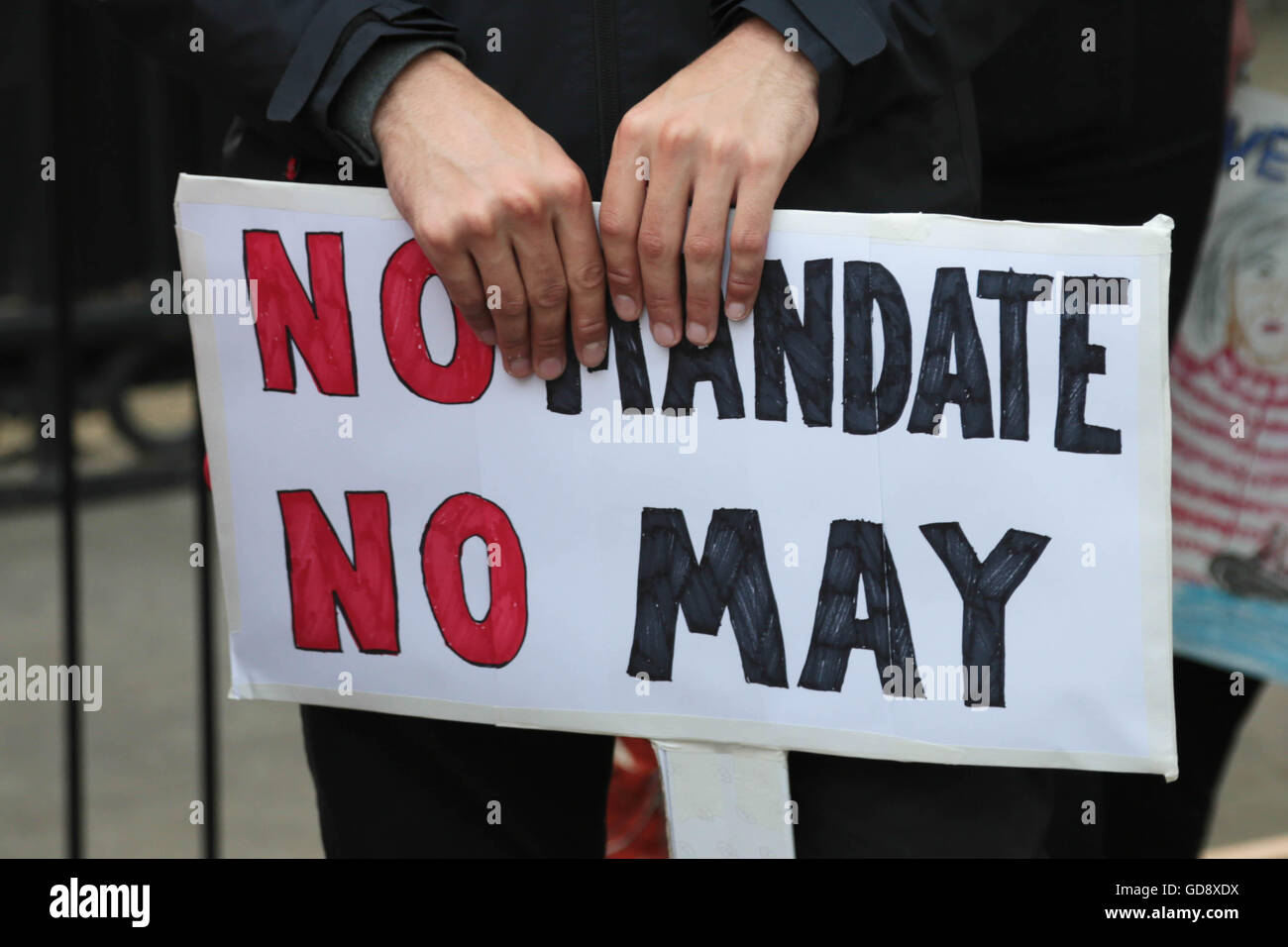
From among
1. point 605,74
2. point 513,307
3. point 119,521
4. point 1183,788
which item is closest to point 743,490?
point 513,307

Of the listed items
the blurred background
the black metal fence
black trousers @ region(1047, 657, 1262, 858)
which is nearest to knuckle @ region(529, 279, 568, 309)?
the blurred background

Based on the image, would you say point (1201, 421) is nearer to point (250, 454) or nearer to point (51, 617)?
point (250, 454)

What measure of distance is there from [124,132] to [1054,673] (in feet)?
13.8

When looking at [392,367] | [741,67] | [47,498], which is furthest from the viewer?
[47,498]

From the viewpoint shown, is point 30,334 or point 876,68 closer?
point 876,68

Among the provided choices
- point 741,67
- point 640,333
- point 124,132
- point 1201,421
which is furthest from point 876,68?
point 124,132

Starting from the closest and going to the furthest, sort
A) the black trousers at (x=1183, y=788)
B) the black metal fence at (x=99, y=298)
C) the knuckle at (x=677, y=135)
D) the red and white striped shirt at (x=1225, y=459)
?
the knuckle at (x=677, y=135), the red and white striped shirt at (x=1225, y=459), the black trousers at (x=1183, y=788), the black metal fence at (x=99, y=298)

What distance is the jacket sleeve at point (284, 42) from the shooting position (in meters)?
1.30

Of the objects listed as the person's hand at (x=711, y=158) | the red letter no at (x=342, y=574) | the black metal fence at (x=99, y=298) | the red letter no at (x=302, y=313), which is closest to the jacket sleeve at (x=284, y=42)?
the red letter no at (x=302, y=313)

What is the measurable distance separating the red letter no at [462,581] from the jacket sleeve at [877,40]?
0.46 metres

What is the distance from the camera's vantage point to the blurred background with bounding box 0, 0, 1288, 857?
2141 mm

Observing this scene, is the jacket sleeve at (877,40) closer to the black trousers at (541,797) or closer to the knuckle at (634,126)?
the knuckle at (634,126)

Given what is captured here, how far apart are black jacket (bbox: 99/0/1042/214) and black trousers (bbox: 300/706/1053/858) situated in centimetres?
52
